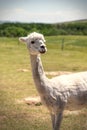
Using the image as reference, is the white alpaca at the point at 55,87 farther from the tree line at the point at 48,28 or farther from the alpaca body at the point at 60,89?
the tree line at the point at 48,28

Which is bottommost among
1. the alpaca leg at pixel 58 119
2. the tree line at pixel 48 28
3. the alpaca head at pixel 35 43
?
→ the tree line at pixel 48 28

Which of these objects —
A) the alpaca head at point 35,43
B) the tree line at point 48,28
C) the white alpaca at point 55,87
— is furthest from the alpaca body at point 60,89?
the tree line at point 48,28

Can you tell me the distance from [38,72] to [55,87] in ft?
1.26

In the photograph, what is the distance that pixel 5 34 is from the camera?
4047 cm

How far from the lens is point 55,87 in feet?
21.5

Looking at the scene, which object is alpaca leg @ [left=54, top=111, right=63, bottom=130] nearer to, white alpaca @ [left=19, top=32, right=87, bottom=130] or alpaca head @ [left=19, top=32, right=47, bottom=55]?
white alpaca @ [left=19, top=32, right=87, bottom=130]

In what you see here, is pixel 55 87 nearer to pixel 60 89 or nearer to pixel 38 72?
pixel 60 89

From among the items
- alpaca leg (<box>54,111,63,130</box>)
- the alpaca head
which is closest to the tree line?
A: alpaca leg (<box>54,111,63,130</box>)

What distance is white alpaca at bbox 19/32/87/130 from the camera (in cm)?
622

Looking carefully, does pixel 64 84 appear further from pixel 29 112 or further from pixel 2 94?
pixel 2 94

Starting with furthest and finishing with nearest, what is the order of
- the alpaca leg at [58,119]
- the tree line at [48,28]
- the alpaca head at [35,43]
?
1. the tree line at [48,28]
2. the alpaca leg at [58,119]
3. the alpaca head at [35,43]

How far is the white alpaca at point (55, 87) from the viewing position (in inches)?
245

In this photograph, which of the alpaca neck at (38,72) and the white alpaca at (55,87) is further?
the alpaca neck at (38,72)

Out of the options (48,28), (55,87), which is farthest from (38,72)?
(48,28)
